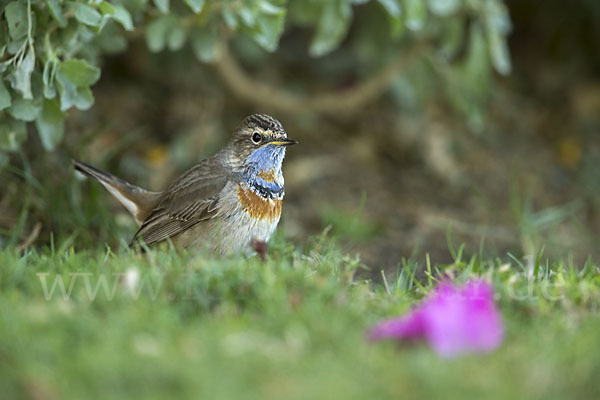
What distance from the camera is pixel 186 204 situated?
5.48 metres

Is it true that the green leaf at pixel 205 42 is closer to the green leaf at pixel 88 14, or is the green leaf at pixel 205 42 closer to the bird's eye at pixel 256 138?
the bird's eye at pixel 256 138

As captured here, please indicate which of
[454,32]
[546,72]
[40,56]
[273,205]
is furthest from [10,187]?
[546,72]

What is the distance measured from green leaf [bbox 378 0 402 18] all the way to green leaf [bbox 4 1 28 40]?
2.43 metres

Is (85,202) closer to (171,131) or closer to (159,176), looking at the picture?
(159,176)

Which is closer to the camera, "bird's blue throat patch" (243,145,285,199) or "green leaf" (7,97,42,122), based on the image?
"green leaf" (7,97,42,122)

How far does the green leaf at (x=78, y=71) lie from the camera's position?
4875 millimetres

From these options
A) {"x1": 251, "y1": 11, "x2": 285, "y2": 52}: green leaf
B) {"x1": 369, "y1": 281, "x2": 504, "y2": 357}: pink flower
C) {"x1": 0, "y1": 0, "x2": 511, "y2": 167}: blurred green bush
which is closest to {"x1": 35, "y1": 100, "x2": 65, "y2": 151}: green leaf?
{"x1": 0, "y1": 0, "x2": 511, "y2": 167}: blurred green bush

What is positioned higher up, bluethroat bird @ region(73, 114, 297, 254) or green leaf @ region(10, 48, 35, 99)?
green leaf @ region(10, 48, 35, 99)

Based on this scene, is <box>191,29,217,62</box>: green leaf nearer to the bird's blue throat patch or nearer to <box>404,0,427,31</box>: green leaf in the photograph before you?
the bird's blue throat patch

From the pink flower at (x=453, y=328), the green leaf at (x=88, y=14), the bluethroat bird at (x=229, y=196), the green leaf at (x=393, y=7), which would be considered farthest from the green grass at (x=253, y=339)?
the green leaf at (x=393, y=7)

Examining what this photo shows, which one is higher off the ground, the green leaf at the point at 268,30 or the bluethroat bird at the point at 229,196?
the green leaf at the point at 268,30

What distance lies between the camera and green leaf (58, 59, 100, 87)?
4875mm

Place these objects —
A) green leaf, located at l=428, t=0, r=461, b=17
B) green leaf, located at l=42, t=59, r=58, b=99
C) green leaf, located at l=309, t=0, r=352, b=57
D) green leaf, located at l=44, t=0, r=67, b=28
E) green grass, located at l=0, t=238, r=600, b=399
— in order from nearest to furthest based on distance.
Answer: green grass, located at l=0, t=238, r=600, b=399
green leaf, located at l=44, t=0, r=67, b=28
green leaf, located at l=42, t=59, r=58, b=99
green leaf, located at l=309, t=0, r=352, b=57
green leaf, located at l=428, t=0, r=461, b=17

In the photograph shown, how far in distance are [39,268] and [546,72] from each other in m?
7.40
